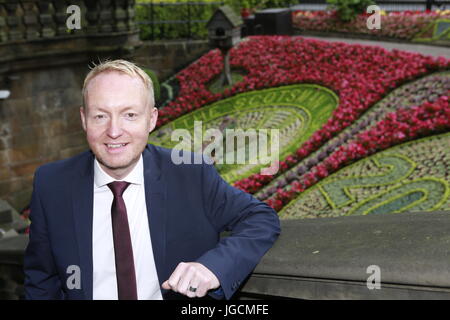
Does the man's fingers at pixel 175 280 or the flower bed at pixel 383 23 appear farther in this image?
the flower bed at pixel 383 23

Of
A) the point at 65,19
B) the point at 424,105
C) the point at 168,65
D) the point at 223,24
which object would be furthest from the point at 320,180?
the point at 168,65

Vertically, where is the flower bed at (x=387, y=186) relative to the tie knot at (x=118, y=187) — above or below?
below

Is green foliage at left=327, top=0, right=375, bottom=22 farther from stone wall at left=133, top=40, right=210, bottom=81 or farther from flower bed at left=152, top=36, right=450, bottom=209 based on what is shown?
stone wall at left=133, top=40, right=210, bottom=81

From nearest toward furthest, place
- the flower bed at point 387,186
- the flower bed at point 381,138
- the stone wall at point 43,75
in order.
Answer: the flower bed at point 387,186 < the flower bed at point 381,138 < the stone wall at point 43,75

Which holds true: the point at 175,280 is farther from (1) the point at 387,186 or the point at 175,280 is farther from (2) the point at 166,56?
(2) the point at 166,56

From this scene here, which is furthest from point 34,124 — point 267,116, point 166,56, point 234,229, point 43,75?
point 234,229

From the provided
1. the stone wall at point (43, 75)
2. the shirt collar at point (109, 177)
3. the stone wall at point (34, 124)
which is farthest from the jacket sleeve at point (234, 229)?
the stone wall at point (34, 124)

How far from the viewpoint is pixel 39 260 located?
248 cm

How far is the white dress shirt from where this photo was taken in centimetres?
236

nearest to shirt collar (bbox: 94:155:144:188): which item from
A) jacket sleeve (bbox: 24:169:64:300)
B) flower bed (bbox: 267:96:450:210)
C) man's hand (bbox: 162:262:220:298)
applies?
jacket sleeve (bbox: 24:169:64:300)

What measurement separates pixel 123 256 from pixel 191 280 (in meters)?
0.40

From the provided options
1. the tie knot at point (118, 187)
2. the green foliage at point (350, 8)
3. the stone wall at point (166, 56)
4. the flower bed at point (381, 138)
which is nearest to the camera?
the tie knot at point (118, 187)

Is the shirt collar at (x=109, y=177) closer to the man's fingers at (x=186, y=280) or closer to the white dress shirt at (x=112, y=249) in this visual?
the white dress shirt at (x=112, y=249)

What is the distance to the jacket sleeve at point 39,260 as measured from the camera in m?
2.45
